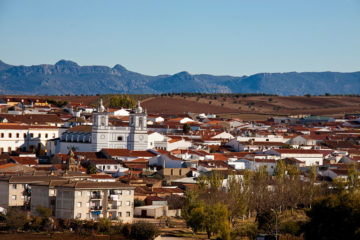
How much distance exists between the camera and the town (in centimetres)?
5372

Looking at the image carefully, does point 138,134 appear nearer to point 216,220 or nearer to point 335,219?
point 216,220

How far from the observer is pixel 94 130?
87000mm

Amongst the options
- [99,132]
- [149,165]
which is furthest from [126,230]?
[99,132]

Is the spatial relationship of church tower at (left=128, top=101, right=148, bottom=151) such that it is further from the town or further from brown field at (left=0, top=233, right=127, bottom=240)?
brown field at (left=0, top=233, right=127, bottom=240)

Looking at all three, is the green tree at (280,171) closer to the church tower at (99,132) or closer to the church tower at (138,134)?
the church tower at (138,134)

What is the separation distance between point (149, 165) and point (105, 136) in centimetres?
1063

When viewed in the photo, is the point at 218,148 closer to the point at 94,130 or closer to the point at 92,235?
the point at 94,130

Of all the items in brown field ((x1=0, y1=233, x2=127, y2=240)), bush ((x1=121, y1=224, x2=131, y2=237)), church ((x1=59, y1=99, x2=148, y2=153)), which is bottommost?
brown field ((x1=0, y1=233, x2=127, y2=240))

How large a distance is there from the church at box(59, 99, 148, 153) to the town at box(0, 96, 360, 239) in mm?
104

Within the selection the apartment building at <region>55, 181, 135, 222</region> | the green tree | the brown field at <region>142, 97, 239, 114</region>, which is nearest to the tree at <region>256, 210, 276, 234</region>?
the apartment building at <region>55, 181, 135, 222</region>

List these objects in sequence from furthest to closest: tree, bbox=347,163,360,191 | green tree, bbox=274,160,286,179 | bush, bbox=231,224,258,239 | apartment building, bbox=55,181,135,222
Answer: green tree, bbox=274,160,286,179
tree, bbox=347,163,360,191
apartment building, bbox=55,181,135,222
bush, bbox=231,224,258,239

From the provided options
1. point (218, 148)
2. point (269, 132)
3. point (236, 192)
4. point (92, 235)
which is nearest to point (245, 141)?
point (218, 148)

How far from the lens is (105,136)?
8688 centimetres

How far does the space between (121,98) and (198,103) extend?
4702 centimetres
